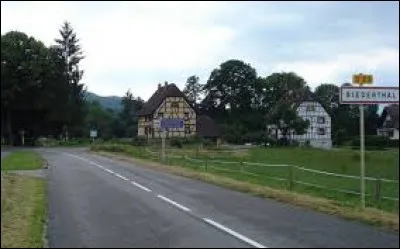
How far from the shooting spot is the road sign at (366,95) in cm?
1429

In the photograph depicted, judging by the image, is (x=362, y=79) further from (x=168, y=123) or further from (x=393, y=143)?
(x=168, y=123)

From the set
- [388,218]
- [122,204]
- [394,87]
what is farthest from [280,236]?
[122,204]

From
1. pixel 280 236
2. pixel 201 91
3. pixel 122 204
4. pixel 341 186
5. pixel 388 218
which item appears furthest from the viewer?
pixel 201 91

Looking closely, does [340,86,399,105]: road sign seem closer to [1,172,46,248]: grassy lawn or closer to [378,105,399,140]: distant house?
[378,105,399,140]: distant house

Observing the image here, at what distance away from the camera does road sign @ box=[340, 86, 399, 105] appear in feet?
46.9

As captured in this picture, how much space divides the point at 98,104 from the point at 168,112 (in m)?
31.8

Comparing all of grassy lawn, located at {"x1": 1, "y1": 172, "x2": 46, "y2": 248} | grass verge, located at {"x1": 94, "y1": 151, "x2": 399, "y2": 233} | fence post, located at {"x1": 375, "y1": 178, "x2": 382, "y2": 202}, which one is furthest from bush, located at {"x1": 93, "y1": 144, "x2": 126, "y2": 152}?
fence post, located at {"x1": 375, "y1": 178, "x2": 382, "y2": 202}

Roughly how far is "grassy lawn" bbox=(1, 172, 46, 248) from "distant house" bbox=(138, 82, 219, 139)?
3869 centimetres

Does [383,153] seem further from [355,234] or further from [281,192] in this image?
[281,192]

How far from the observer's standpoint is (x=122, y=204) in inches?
709

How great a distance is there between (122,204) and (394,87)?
7.84 metres

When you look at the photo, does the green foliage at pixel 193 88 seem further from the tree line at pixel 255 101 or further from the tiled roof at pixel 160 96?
the tiled roof at pixel 160 96

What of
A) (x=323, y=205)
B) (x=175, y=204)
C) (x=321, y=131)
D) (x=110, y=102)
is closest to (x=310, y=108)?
(x=321, y=131)

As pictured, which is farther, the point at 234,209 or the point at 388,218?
the point at 234,209
